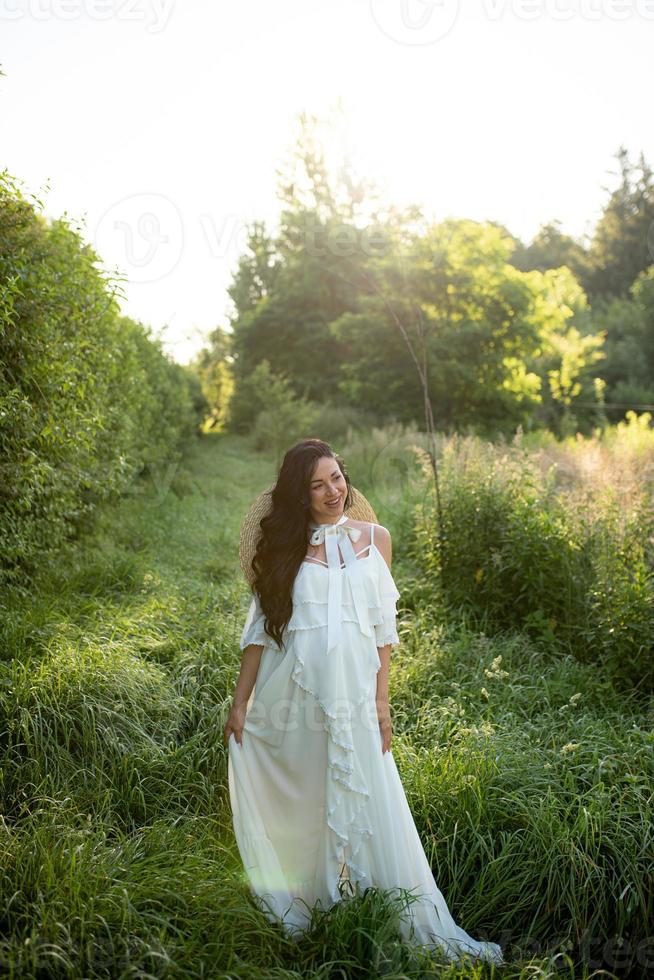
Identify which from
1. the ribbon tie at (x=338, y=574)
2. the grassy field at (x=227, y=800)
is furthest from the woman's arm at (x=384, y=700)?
the grassy field at (x=227, y=800)

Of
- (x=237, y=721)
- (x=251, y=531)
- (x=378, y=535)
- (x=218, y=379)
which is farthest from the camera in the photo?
(x=218, y=379)

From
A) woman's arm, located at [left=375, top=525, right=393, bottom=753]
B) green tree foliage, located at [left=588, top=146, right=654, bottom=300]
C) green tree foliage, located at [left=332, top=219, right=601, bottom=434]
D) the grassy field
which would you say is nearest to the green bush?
the grassy field

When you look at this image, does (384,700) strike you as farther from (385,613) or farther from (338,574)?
(338,574)

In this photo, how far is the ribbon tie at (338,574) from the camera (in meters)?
2.64

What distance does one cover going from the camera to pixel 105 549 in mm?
6336

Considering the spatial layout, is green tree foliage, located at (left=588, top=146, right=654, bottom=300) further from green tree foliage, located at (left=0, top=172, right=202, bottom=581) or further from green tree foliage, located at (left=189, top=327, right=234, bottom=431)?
green tree foliage, located at (left=0, top=172, right=202, bottom=581)

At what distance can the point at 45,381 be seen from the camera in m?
4.75

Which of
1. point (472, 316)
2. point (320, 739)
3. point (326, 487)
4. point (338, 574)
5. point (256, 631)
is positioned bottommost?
point (320, 739)

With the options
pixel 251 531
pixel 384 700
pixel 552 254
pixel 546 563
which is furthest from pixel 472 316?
pixel 552 254

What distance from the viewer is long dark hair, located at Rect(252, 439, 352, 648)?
2.70 metres

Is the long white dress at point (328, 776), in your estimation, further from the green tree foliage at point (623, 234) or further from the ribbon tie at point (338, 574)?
the green tree foliage at point (623, 234)

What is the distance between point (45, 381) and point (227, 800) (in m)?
2.88

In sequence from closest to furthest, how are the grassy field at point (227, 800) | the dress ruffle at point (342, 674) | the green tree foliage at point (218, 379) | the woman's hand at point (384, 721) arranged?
the grassy field at point (227, 800) < the dress ruffle at point (342, 674) < the woman's hand at point (384, 721) < the green tree foliage at point (218, 379)

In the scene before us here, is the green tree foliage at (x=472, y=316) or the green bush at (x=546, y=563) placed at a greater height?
the green tree foliage at (x=472, y=316)
